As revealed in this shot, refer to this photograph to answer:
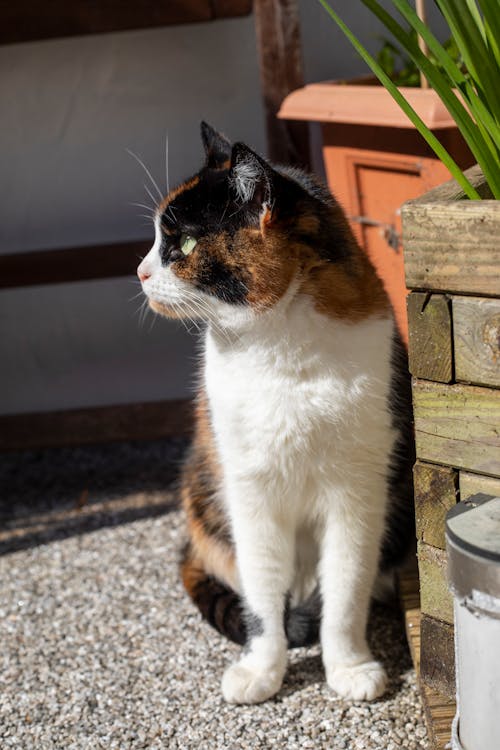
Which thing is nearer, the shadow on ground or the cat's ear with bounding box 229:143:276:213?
the cat's ear with bounding box 229:143:276:213

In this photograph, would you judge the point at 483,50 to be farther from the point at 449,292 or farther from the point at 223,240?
the point at 223,240

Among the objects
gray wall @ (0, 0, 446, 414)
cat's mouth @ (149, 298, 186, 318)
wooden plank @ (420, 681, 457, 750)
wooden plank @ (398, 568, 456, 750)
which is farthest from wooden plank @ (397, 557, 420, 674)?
gray wall @ (0, 0, 446, 414)

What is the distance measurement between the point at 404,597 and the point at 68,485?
1.33 meters

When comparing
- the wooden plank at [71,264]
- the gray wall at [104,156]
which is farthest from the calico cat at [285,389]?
the gray wall at [104,156]

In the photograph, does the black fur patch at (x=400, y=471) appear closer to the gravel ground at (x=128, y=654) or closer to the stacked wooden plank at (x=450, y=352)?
the gravel ground at (x=128, y=654)

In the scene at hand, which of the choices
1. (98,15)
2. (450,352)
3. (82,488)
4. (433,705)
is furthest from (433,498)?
(98,15)

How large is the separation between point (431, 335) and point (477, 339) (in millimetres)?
74

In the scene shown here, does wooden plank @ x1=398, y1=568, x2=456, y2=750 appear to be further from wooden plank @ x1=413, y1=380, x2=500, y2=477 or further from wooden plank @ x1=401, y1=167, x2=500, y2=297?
wooden plank @ x1=401, y1=167, x2=500, y2=297

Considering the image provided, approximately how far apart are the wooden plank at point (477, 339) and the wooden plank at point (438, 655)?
432 mm

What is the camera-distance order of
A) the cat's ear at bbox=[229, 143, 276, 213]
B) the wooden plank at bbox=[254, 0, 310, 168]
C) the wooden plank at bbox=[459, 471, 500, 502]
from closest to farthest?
the wooden plank at bbox=[459, 471, 500, 502] → the cat's ear at bbox=[229, 143, 276, 213] → the wooden plank at bbox=[254, 0, 310, 168]

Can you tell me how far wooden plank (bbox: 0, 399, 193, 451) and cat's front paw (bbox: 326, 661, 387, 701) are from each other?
126cm

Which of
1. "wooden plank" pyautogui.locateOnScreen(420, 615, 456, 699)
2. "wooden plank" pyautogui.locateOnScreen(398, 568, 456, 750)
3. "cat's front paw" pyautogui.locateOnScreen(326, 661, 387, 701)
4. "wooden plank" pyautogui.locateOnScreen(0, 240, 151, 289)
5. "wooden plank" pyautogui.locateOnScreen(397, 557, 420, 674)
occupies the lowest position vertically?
"cat's front paw" pyautogui.locateOnScreen(326, 661, 387, 701)

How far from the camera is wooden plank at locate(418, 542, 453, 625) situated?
147cm

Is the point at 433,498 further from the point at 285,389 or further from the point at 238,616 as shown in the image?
the point at 238,616
